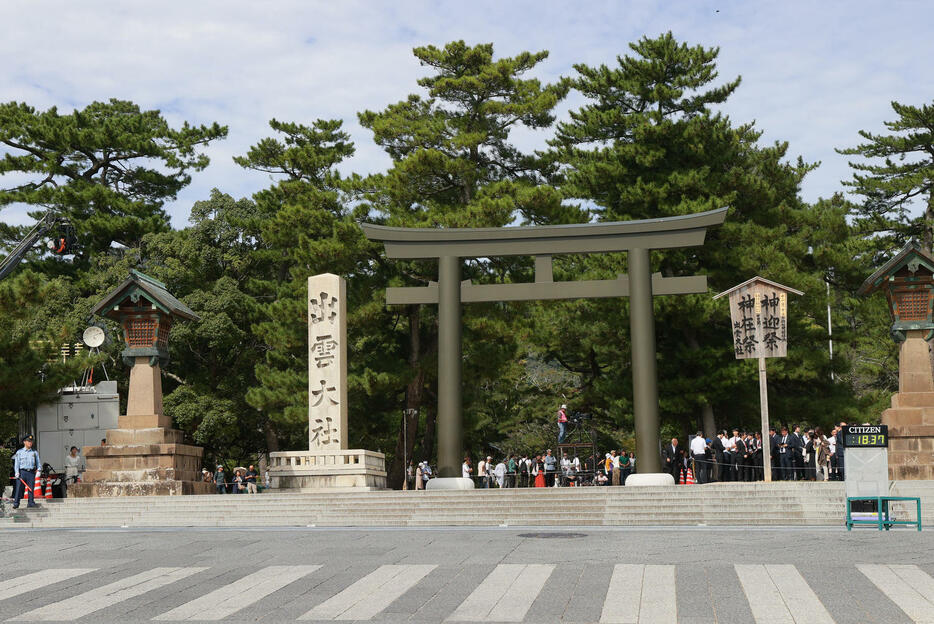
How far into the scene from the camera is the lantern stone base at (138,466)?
2342 centimetres

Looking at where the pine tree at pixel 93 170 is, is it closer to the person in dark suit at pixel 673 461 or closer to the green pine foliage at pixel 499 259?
the green pine foliage at pixel 499 259

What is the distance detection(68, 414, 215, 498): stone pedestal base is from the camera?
23.4 metres

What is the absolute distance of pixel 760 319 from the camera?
22891 mm

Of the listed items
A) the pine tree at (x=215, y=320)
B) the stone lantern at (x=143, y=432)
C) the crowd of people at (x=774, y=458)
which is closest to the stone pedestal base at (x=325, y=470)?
the stone lantern at (x=143, y=432)

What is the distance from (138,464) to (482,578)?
1604 cm

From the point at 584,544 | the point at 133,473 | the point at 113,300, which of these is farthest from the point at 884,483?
the point at 113,300

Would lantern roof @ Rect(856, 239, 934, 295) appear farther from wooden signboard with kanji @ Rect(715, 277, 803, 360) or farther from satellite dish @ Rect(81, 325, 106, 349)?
satellite dish @ Rect(81, 325, 106, 349)

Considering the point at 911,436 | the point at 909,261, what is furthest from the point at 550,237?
the point at 911,436

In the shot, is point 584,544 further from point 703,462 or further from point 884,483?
point 703,462

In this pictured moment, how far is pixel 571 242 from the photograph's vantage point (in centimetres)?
2505

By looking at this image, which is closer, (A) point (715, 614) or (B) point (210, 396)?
(A) point (715, 614)

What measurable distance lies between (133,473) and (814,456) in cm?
1538

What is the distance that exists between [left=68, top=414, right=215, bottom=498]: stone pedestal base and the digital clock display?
49.1 ft

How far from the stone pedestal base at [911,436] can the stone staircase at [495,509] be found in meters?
3.81
